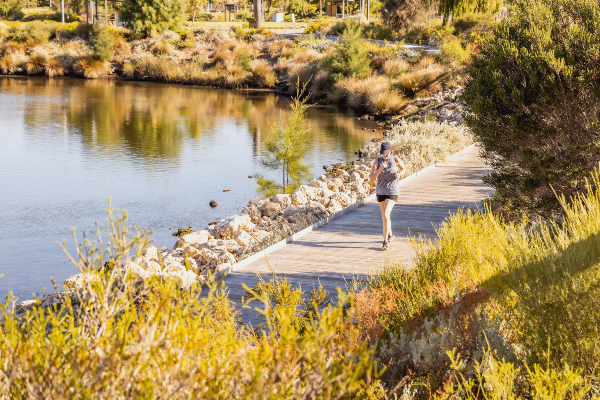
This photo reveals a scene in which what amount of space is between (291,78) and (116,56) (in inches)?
639

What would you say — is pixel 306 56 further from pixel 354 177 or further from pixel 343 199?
pixel 343 199

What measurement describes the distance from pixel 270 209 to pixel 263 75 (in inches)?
1195

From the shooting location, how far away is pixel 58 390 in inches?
89.5

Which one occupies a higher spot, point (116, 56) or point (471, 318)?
point (116, 56)

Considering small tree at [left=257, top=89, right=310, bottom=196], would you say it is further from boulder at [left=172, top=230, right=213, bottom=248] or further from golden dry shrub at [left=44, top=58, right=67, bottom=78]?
golden dry shrub at [left=44, top=58, right=67, bottom=78]

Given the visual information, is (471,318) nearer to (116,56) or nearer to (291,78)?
(291,78)

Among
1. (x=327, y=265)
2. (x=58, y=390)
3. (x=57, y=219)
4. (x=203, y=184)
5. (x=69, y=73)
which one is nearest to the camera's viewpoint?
(x=58, y=390)

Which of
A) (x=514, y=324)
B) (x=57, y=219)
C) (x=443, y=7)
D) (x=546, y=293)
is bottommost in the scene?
(x=57, y=219)

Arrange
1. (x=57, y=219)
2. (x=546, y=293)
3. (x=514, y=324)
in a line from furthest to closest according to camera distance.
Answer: (x=57, y=219) → (x=514, y=324) → (x=546, y=293)

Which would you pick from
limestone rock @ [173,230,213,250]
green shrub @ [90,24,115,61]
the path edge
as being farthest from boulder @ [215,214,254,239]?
green shrub @ [90,24,115,61]

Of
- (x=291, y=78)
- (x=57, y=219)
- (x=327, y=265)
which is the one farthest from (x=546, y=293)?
(x=291, y=78)

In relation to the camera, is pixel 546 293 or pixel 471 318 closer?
pixel 546 293

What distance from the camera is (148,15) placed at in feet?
164

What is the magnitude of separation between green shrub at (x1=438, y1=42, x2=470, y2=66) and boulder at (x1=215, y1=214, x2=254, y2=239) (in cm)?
2459
